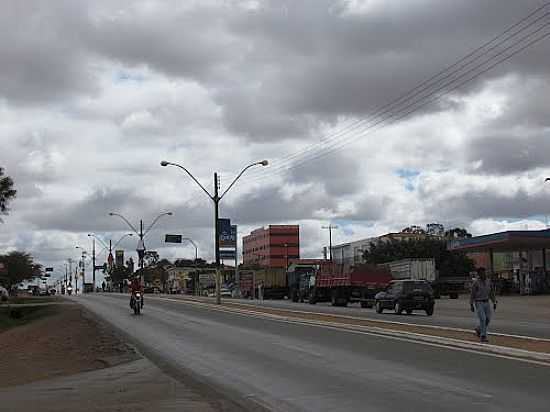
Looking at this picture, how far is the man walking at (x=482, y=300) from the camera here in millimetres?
19125

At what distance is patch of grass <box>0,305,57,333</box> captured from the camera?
146ft

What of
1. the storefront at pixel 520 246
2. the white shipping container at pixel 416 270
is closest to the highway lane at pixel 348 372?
the white shipping container at pixel 416 270

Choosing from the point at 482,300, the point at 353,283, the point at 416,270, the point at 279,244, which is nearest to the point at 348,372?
the point at 482,300

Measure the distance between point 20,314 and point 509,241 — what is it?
39639 millimetres

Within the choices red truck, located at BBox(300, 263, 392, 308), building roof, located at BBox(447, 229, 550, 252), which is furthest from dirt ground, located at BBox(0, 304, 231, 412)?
building roof, located at BBox(447, 229, 550, 252)

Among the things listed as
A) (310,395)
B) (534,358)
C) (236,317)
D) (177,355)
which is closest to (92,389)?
(310,395)

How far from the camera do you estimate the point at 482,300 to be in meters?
19.2

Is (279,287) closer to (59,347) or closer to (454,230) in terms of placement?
(59,347)

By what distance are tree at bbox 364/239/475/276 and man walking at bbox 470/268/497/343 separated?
75371 millimetres

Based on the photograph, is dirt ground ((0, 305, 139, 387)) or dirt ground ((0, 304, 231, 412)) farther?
dirt ground ((0, 305, 139, 387))

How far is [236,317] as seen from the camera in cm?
3475

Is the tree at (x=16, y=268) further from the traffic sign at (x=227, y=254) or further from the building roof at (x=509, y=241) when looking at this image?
the building roof at (x=509, y=241)

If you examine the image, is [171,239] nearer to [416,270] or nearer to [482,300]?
[416,270]

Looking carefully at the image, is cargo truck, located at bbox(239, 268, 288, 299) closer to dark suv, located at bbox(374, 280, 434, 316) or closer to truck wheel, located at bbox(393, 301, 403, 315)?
truck wheel, located at bbox(393, 301, 403, 315)
